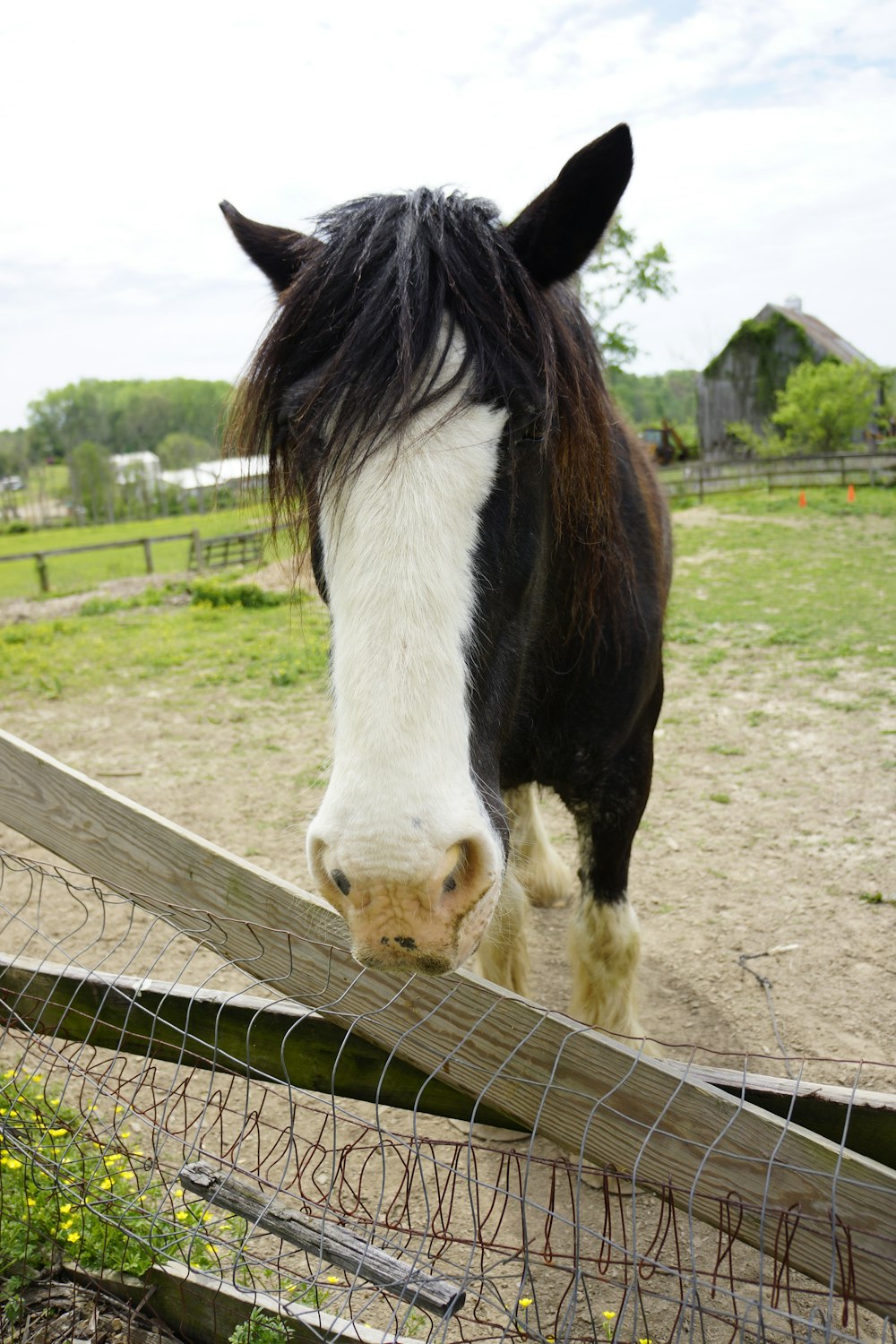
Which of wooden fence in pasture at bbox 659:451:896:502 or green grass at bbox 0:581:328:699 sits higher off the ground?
wooden fence in pasture at bbox 659:451:896:502

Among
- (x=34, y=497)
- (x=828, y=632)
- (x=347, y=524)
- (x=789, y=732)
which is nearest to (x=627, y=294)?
(x=828, y=632)

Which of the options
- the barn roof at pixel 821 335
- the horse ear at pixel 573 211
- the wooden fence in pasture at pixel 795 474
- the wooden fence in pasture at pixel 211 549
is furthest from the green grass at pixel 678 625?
the barn roof at pixel 821 335

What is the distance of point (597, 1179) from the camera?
9.41 ft

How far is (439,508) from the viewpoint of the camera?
171 centimetres

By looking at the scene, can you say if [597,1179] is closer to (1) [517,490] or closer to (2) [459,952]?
(2) [459,952]

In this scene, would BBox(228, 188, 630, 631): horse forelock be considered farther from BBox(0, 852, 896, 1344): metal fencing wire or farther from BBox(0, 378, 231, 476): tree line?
BBox(0, 378, 231, 476): tree line

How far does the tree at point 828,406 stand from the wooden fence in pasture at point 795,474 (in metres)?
4.50

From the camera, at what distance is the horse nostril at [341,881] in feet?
4.87

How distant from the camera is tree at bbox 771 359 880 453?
30141mm

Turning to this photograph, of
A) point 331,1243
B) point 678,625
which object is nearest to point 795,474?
point 678,625

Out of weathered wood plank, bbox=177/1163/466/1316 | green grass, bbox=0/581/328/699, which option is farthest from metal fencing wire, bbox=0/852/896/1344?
green grass, bbox=0/581/328/699

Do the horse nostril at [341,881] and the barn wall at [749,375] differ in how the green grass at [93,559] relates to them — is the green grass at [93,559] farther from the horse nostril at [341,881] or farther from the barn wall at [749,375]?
the barn wall at [749,375]

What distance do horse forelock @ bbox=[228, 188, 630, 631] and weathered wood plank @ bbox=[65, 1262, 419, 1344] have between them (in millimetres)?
1789

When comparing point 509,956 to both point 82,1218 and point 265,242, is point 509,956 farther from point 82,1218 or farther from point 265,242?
point 265,242
